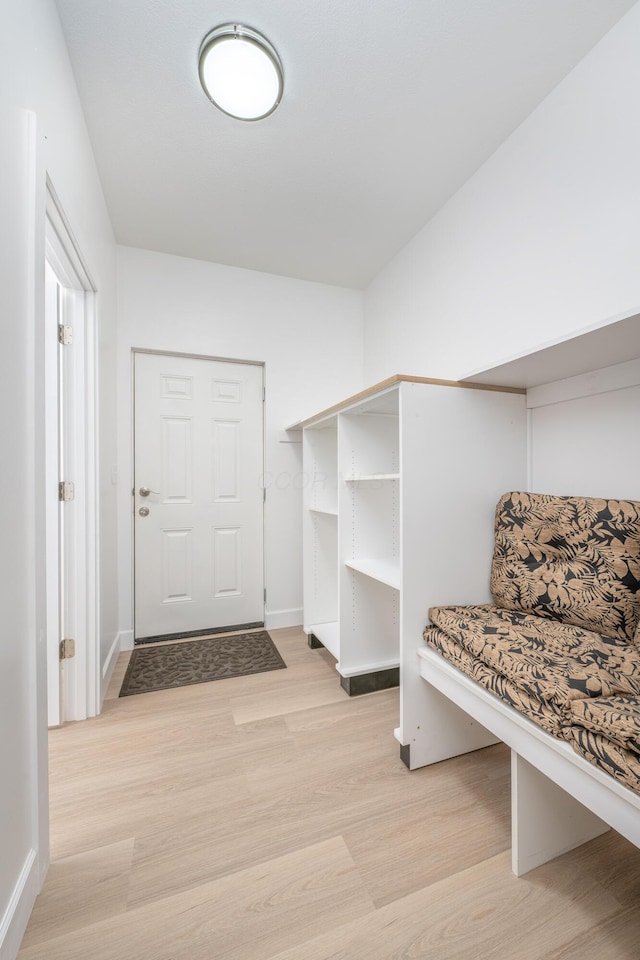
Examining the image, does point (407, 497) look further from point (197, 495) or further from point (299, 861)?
point (197, 495)

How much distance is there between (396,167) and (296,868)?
2.69m

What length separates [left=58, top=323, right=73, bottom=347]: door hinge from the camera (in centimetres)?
163

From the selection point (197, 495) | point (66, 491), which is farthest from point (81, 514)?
point (197, 495)

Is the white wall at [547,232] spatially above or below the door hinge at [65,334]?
above

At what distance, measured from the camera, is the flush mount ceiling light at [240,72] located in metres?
1.29

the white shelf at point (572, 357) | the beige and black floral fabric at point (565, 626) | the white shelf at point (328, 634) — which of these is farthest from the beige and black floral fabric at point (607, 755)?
the white shelf at point (328, 634)

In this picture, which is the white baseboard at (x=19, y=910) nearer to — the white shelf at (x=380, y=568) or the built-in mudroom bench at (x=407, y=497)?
the built-in mudroom bench at (x=407, y=497)

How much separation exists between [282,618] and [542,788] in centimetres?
195

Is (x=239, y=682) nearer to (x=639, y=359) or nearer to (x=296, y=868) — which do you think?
(x=296, y=868)

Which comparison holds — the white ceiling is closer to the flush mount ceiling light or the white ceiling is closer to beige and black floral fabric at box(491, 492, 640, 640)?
the flush mount ceiling light

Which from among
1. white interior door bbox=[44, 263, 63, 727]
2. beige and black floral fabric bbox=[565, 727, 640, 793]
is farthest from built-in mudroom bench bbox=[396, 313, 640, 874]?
white interior door bbox=[44, 263, 63, 727]

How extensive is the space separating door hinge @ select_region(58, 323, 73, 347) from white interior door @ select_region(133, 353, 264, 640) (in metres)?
0.83

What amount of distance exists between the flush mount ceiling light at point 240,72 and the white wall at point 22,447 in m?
0.48

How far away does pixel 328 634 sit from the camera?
2.21m
